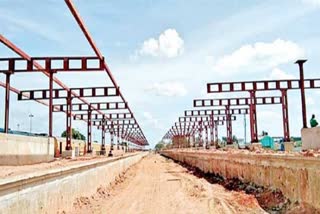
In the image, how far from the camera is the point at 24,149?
955 inches

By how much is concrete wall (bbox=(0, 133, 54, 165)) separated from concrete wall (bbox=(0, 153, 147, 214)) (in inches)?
374

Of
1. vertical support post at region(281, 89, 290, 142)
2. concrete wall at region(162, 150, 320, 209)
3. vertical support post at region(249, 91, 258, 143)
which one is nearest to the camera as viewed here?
concrete wall at region(162, 150, 320, 209)

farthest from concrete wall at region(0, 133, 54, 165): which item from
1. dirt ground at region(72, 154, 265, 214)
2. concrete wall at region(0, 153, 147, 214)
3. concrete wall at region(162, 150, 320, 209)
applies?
concrete wall at region(162, 150, 320, 209)

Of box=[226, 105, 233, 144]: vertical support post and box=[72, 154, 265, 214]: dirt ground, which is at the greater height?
box=[226, 105, 233, 144]: vertical support post

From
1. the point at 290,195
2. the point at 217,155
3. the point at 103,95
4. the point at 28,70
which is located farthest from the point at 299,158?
the point at 103,95

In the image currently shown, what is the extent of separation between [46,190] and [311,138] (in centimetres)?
1782

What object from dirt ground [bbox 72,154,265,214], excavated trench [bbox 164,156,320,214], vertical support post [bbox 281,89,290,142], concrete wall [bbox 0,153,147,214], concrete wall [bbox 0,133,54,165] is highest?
vertical support post [bbox 281,89,290,142]

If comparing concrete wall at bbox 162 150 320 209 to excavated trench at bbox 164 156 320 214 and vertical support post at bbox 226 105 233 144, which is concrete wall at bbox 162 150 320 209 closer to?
excavated trench at bbox 164 156 320 214

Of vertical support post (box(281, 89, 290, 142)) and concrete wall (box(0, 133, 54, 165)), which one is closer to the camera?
concrete wall (box(0, 133, 54, 165))

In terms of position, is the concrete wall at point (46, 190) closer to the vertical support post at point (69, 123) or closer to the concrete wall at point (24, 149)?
the concrete wall at point (24, 149)

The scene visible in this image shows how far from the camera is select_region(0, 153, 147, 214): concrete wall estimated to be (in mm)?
6543

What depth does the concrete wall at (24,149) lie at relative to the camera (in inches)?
837

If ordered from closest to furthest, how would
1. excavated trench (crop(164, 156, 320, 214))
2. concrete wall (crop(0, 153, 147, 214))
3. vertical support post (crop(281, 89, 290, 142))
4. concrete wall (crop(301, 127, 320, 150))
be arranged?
concrete wall (crop(0, 153, 147, 214)), excavated trench (crop(164, 156, 320, 214)), concrete wall (crop(301, 127, 320, 150)), vertical support post (crop(281, 89, 290, 142))

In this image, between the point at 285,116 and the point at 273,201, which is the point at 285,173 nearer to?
the point at 273,201
